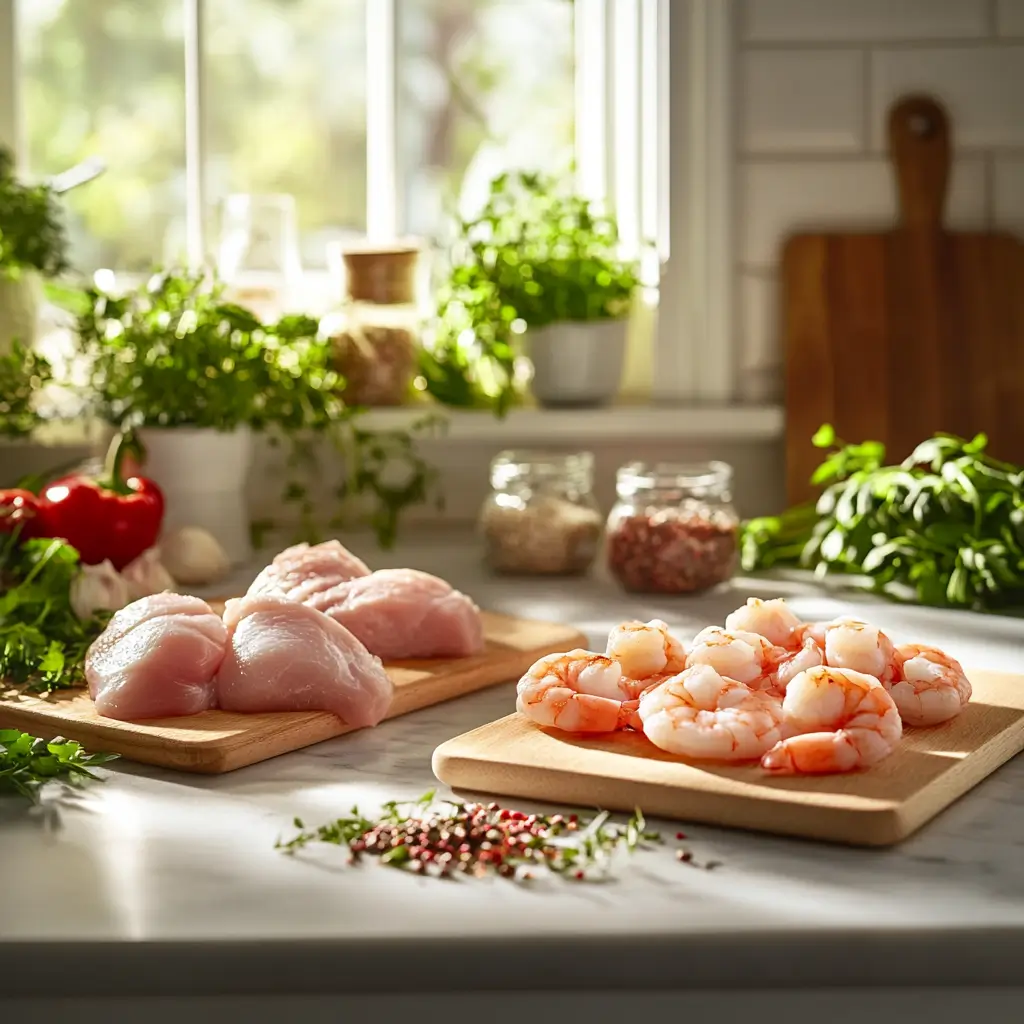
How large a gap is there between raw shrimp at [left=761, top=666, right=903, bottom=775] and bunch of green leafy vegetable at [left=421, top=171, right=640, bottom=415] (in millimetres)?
1071

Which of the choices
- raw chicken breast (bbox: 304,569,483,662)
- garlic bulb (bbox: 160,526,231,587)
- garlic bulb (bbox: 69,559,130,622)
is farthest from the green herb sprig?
garlic bulb (bbox: 160,526,231,587)

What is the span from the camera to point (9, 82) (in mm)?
2168

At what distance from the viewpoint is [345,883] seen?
2.71ft

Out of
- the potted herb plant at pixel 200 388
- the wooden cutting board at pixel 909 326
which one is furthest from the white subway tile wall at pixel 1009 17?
the potted herb plant at pixel 200 388

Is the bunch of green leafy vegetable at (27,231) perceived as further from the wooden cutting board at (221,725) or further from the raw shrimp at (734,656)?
the raw shrimp at (734,656)

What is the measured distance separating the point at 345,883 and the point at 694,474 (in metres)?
0.98

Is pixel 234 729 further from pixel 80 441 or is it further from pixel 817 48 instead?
pixel 817 48

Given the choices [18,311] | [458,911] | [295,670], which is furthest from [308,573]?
[18,311]

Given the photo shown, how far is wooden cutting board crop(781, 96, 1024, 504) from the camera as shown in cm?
202

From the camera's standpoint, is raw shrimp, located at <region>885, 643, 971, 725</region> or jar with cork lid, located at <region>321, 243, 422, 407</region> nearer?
raw shrimp, located at <region>885, 643, 971, 725</region>

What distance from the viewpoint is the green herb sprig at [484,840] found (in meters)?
0.85

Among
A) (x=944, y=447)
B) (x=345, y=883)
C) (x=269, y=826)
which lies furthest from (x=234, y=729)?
(x=944, y=447)

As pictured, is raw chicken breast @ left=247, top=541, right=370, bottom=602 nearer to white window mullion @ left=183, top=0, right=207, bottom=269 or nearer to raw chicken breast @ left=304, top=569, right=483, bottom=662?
raw chicken breast @ left=304, top=569, right=483, bottom=662

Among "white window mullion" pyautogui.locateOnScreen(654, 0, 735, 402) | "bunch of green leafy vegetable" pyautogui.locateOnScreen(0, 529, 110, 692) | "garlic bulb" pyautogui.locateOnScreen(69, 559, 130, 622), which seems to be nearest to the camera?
"bunch of green leafy vegetable" pyautogui.locateOnScreen(0, 529, 110, 692)
